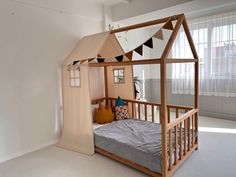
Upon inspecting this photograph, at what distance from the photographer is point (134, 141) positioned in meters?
2.56

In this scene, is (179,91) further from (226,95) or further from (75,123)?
(75,123)

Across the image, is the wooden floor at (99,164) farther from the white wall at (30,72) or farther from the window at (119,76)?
the window at (119,76)

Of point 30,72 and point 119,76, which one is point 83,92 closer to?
point 30,72

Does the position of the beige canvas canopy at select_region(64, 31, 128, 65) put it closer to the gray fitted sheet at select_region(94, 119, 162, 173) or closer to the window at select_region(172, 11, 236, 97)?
the gray fitted sheet at select_region(94, 119, 162, 173)

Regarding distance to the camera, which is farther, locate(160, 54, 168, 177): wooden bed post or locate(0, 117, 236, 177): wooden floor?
locate(0, 117, 236, 177): wooden floor

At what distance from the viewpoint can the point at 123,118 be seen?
11.9 ft

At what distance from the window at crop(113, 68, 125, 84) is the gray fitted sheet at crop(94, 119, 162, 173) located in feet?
2.75

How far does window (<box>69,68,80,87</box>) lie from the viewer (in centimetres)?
309

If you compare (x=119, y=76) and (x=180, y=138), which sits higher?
(x=119, y=76)

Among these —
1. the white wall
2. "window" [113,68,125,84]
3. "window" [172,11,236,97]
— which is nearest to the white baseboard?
the white wall

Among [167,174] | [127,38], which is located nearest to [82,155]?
[167,174]

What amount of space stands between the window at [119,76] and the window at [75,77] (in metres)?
0.99

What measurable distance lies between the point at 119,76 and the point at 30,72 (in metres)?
1.64

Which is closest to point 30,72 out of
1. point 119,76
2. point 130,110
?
point 119,76
